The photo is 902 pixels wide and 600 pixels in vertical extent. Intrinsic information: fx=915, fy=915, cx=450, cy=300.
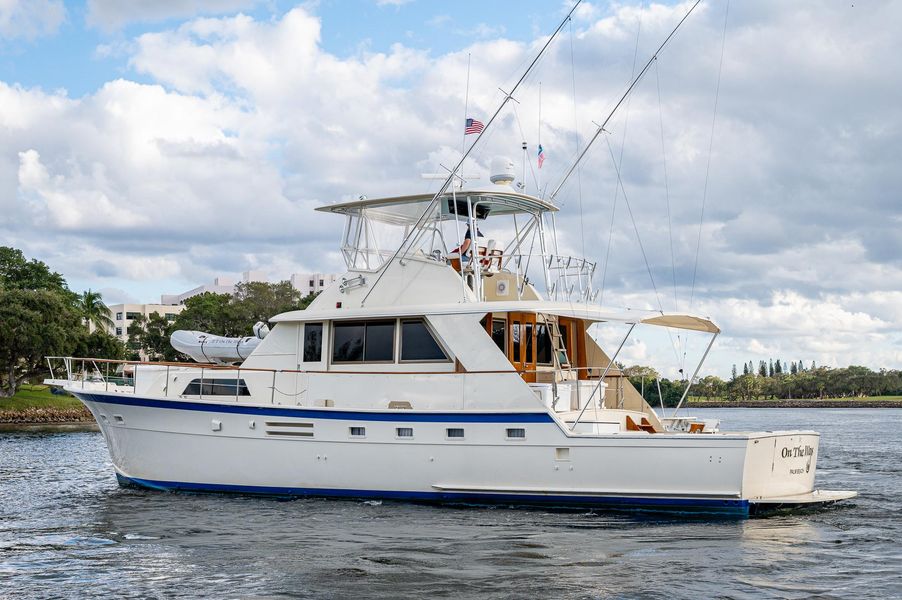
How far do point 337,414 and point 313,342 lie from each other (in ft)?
6.96

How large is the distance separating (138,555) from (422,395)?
5530mm

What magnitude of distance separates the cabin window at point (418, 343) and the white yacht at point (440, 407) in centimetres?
3

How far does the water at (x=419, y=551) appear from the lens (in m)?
10.5

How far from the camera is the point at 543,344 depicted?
56.5 ft

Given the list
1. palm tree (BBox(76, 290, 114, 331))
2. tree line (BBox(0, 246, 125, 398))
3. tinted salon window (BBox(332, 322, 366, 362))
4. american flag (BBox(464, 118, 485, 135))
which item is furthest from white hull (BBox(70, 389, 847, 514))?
palm tree (BBox(76, 290, 114, 331))

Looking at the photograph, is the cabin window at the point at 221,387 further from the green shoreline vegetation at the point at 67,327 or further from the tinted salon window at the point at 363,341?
the green shoreline vegetation at the point at 67,327

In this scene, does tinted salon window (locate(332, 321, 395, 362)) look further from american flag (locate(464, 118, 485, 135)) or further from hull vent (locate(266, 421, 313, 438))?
american flag (locate(464, 118, 485, 135))

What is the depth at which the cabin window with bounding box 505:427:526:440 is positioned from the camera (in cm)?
1484

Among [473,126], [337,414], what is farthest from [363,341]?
[473,126]

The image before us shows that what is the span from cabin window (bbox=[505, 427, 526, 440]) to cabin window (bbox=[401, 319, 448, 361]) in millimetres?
2087

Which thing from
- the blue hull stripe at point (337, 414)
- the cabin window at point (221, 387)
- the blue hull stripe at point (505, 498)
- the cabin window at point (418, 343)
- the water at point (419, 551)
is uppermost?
the cabin window at point (418, 343)

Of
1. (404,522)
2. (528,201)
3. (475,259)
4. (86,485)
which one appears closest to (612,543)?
(404,522)

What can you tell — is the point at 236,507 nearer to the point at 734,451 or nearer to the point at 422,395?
the point at 422,395

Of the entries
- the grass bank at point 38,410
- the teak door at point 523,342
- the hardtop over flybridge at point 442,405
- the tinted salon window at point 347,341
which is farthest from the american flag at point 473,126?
the grass bank at point 38,410
